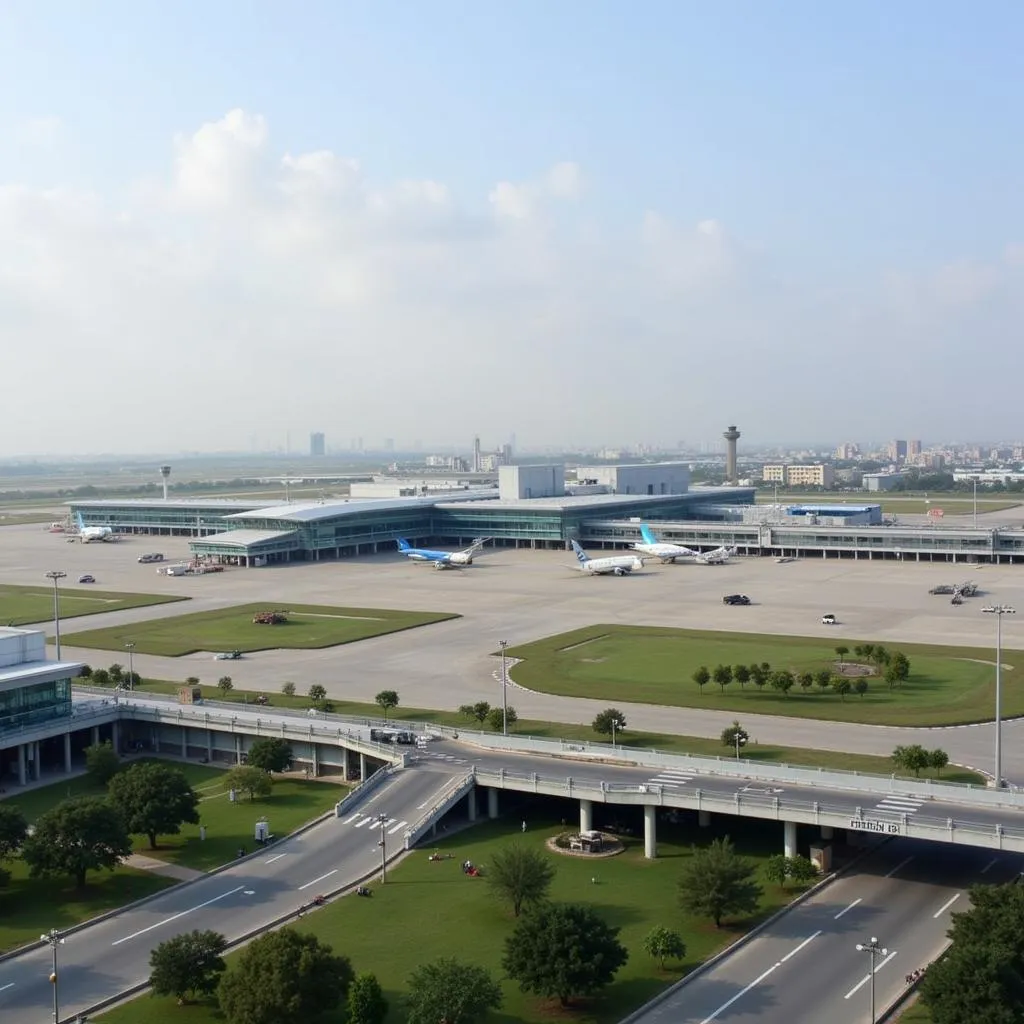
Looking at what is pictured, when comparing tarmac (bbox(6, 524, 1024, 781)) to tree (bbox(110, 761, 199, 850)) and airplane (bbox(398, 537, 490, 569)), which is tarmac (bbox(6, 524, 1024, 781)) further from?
tree (bbox(110, 761, 199, 850))

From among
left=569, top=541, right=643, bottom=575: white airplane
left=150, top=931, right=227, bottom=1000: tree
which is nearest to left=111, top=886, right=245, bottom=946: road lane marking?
left=150, top=931, right=227, bottom=1000: tree

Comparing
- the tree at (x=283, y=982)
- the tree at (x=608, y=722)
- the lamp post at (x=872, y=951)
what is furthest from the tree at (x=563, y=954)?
the tree at (x=608, y=722)

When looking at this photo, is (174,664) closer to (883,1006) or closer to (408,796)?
(408,796)

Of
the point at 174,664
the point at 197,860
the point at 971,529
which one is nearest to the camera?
the point at 197,860

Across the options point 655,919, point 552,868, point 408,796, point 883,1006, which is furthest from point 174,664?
point 883,1006

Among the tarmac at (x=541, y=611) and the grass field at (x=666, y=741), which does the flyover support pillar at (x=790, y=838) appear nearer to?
the grass field at (x=666, y=741)

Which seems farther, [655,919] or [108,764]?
[108,764]

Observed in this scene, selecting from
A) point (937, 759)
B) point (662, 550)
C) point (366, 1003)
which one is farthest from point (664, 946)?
point (662, 550)
